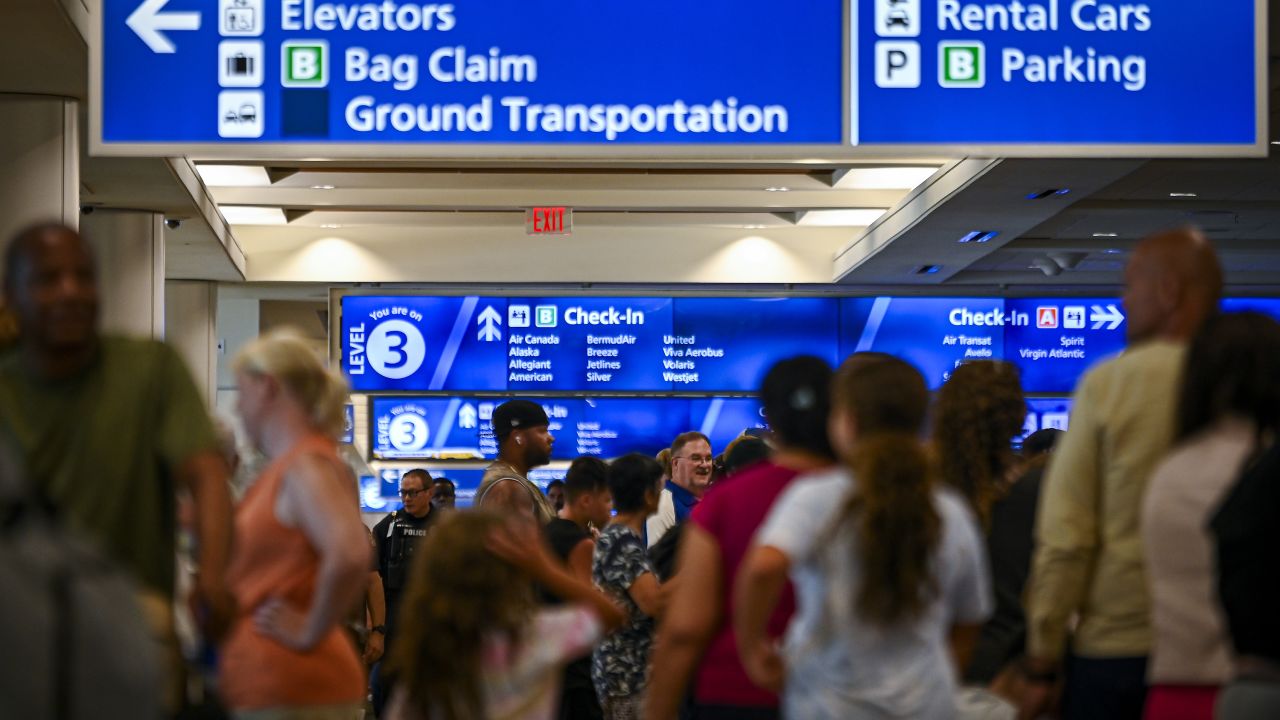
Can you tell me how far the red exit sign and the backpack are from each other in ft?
33.7

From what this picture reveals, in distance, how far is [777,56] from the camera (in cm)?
523

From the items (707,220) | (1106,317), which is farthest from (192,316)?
(1106,317)

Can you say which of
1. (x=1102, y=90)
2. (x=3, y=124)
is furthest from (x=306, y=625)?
(x=3, y=124)

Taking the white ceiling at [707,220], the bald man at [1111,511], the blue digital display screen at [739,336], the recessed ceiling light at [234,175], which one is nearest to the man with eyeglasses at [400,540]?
the white ceiling at [707,220]

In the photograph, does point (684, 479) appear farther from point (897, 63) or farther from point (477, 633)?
point (477, 633)

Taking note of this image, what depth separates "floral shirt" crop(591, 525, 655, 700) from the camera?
15.7 ft

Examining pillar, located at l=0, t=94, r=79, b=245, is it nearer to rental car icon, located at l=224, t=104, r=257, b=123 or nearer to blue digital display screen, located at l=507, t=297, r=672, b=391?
rental car icon, located at l=224, t=104, r=257, b=123

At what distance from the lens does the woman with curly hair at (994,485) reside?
3.56 metres

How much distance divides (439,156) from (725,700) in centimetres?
259

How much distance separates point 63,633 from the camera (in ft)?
5.78

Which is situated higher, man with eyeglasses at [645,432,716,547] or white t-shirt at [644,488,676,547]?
man with eyeglasses at [645,432,716,547]

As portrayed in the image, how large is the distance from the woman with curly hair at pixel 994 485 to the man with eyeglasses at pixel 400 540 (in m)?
4.55

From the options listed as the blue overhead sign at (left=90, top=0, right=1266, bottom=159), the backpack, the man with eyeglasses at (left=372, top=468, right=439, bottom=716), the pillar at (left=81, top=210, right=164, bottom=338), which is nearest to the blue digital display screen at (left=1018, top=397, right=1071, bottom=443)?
the man with eyeglasses at (left=372, top=468, right=439, bottom=716)

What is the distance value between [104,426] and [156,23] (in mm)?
2791
